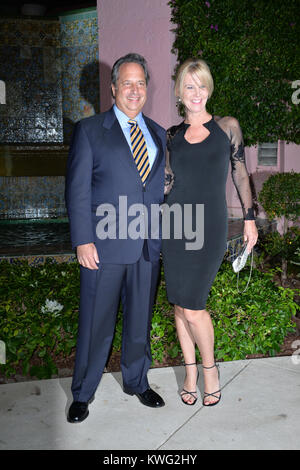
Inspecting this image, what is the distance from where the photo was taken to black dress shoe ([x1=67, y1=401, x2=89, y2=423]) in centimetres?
282

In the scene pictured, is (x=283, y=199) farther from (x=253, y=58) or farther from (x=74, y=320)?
(x=74, y=320)

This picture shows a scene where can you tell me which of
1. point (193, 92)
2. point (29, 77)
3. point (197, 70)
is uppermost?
point (29, 77)

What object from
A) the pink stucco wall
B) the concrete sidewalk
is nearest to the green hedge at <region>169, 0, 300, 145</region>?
the pink stucco wall

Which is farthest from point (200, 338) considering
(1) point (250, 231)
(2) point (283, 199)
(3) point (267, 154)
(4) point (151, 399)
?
(3) point (267, 154)

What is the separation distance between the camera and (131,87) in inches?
109

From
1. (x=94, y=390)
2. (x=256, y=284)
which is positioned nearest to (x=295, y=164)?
(x=256, y=284)

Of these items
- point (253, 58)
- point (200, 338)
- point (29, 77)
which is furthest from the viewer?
point (29, 77)

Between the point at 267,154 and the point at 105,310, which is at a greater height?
the point at 267,154

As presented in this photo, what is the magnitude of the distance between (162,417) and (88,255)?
1.05m

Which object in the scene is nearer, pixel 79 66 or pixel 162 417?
pixel 162 417

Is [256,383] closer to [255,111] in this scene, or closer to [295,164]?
[255,111]

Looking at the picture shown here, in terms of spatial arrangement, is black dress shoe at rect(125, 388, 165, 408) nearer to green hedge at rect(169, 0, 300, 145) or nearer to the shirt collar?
the shirt collar

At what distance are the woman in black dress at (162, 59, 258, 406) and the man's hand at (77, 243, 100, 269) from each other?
43 cm

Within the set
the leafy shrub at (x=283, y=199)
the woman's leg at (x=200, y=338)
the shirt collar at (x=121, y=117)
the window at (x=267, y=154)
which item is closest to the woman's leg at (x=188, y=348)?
the woman's leg at (x=200, y=338)
